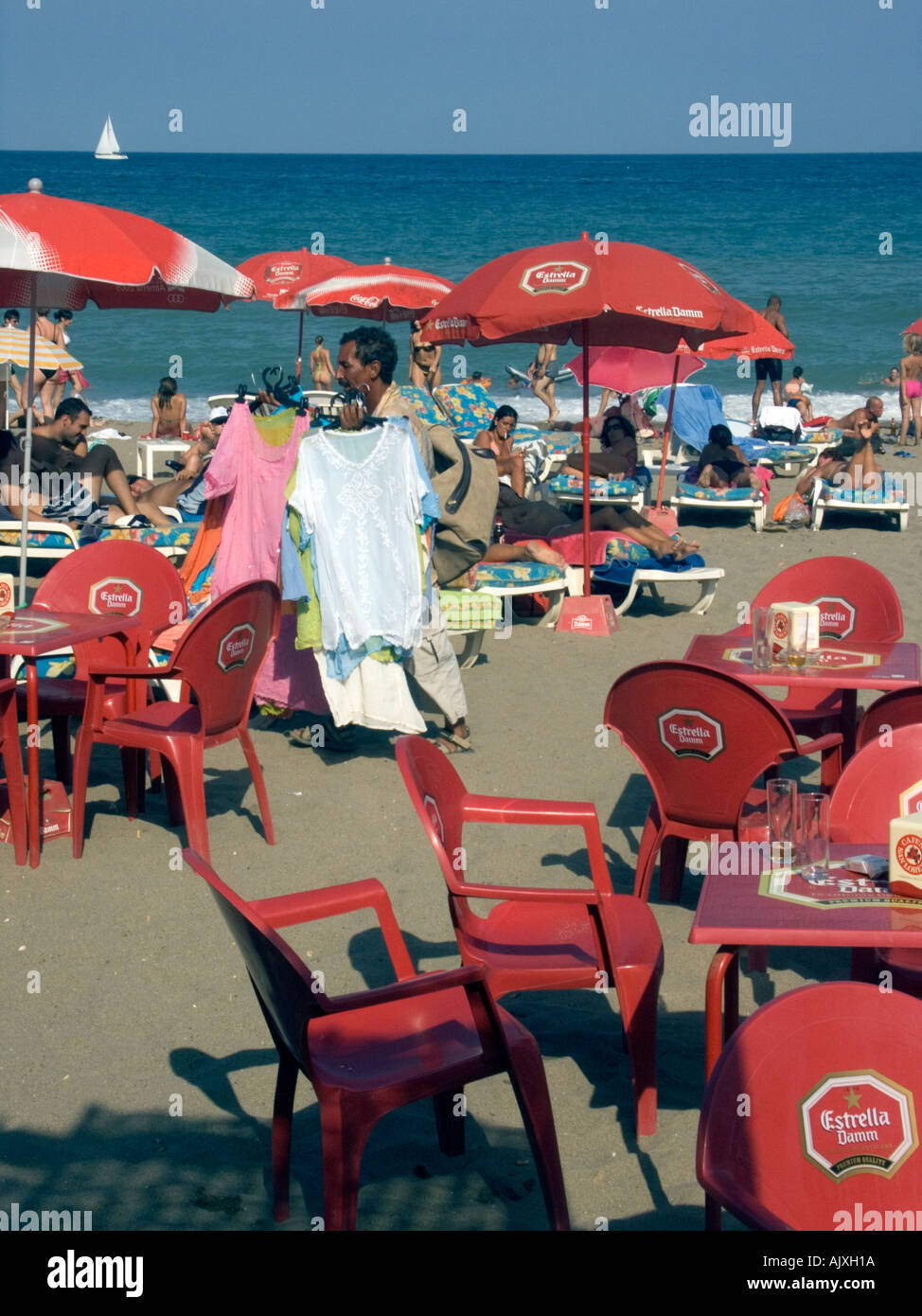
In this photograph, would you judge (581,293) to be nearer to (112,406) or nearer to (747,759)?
(747,759)

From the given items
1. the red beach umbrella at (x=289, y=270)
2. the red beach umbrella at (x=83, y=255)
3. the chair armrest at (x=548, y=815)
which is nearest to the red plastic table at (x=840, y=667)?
the chair armrest at (x=548, y=815)

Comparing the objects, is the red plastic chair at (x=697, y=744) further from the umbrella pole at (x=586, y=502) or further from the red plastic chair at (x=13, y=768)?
the umbrella pole at (x=586, y=502)

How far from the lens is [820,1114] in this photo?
213cm

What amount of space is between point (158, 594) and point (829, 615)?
281cm

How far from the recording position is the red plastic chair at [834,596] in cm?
523

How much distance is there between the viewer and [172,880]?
15.7 feet

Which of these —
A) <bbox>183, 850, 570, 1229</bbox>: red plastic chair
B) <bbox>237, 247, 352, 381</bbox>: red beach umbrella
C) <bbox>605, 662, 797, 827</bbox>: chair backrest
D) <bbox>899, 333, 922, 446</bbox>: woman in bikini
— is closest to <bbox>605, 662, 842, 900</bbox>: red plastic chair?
<bbox>605, 662, 797, 827</bbox>: chair backrest

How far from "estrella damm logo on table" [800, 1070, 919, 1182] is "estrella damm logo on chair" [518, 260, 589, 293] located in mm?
6156

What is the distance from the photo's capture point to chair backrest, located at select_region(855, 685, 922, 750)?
3.99 metres

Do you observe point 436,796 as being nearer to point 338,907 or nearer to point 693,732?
point 338,907

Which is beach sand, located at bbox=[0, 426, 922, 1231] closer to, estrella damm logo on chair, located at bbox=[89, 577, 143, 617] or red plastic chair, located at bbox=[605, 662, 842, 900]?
red plastic chair, located at bbox=[605, 662, 842, 900]

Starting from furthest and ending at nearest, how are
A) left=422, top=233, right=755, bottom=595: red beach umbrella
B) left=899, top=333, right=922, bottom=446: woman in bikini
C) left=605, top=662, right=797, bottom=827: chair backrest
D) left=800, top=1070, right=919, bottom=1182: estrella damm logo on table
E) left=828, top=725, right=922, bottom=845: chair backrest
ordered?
left=899, top=333, right=922, bottom=446: woman in bikini, left=422, top=233, right=755, bottom=595: red beach umbrella, left=605, top=662, right=797, bottom=827: chair backrest, left=828, top=725, right=922, bottom=845: chair backrest, left=800, top=1070, right=919, bottom=1182: estrella damm logo on table
